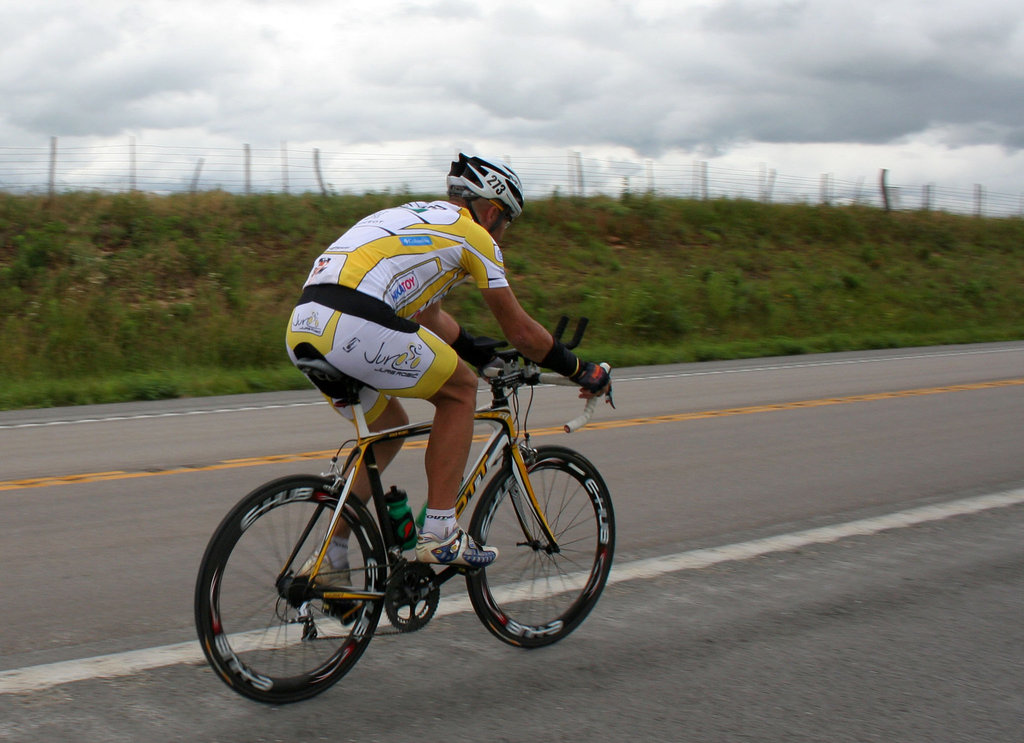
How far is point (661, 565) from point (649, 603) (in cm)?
64

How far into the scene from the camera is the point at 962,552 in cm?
582

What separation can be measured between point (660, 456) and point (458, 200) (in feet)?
16.5

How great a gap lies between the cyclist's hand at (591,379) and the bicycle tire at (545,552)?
0.36 metres

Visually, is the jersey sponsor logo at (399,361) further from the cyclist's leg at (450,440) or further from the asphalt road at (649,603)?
the asphalt road at (649,603)

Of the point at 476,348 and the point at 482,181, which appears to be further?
the point at 476,348

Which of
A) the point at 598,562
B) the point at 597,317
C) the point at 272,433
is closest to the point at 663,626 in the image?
the point at 598,562

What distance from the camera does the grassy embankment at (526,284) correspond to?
16578mm

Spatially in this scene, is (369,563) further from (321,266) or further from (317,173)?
(317,173)

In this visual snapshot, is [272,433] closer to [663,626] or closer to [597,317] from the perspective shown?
[663,626]

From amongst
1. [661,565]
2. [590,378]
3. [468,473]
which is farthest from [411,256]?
[661,565]

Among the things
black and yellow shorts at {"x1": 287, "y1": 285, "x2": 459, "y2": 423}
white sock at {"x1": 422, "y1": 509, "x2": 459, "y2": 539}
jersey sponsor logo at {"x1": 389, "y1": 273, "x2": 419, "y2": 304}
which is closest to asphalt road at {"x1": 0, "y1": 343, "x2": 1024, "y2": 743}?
white sock at {"x1": 422, "y1": 509, "x2": 459, "y2": 539}

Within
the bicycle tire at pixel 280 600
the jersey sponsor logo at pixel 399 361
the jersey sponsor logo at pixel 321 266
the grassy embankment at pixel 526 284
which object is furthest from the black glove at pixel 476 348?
the grassy embankment at pixel 526 284

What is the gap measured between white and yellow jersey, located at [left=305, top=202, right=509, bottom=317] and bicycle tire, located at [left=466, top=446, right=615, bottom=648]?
0.89 m

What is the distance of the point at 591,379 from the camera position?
165 inches
